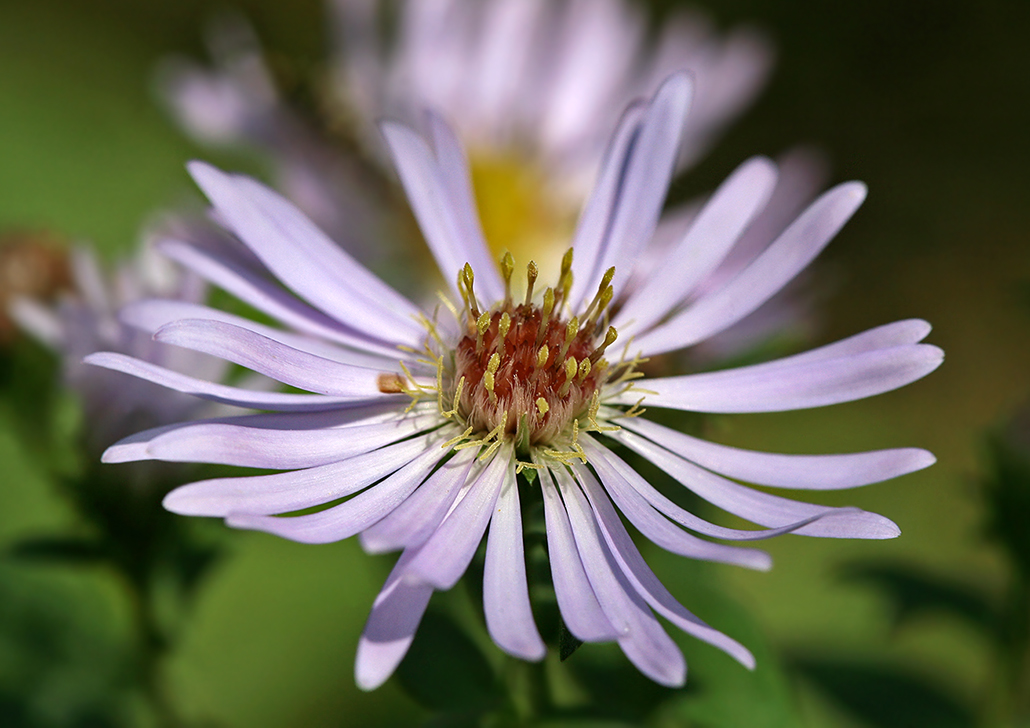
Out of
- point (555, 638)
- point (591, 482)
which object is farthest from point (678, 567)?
point (555, 638)

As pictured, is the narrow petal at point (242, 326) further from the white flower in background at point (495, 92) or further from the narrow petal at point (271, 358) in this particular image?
the white flower in background at point (495, 92)

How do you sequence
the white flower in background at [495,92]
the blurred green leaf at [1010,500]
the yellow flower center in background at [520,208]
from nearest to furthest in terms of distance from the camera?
the blurred green leaf at [1010,500] < the white flower in background at [495,92] < the yellow flower center in background at [520,208]

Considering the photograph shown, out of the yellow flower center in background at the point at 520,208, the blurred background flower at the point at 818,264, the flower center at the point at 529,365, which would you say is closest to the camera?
the flower center at the point at 529,365

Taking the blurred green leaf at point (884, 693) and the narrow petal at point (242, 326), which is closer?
the narrow petal at point (242, 326)

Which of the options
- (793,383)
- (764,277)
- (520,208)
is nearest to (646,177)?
(764,277)

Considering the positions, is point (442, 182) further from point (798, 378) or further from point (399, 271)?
point (399, 271)

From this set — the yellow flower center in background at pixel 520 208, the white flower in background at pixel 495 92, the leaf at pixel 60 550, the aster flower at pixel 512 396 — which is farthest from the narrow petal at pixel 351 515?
the yellow flower center in background at pixel 520 208

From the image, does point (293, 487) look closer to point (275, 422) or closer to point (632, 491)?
point (275, 422)
